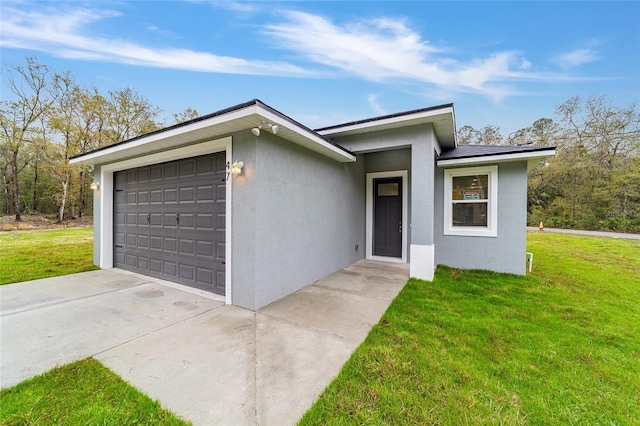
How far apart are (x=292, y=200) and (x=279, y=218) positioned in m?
0.47

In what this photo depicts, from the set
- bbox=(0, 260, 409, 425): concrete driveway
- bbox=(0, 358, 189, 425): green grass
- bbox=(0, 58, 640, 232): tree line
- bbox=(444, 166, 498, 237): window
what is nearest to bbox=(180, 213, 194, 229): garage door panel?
bbox=(0, 260, 409, 425): concrete driveway

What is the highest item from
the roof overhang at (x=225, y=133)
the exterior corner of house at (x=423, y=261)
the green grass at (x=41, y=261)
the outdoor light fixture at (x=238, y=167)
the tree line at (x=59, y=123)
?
the tree line at (x=59, y=123)

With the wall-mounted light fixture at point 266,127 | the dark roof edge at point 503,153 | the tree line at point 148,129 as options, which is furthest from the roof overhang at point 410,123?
the tree line at point 148,129

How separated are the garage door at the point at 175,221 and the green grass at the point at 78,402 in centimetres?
224

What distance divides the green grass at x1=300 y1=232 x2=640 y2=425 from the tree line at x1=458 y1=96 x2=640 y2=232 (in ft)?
51.8

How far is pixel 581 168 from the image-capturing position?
56.6 feet

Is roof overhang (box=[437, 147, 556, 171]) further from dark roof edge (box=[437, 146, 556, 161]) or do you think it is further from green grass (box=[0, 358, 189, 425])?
green grass (box=[0, 358, 189, 425])

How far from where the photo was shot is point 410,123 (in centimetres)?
503

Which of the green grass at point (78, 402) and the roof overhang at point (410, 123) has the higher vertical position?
the roof overhang at point (410, 123)

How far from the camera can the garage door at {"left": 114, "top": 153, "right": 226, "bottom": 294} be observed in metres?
4.43

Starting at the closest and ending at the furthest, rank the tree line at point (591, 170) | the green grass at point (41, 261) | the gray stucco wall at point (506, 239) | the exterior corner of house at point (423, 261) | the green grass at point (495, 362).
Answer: the green grass at point (495, 362) < the exterior corner of house at point (423, 261) < the green grass at point (41, 261) < the gray stucco wall at point (506, 239) < the tree line at point (591, 170)

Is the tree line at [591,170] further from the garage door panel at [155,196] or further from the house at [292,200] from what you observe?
the garage door panel at [155,196]

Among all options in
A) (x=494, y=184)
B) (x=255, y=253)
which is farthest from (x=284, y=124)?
(x=494, y=184)

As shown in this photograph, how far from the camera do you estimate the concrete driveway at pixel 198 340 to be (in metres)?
2.01
